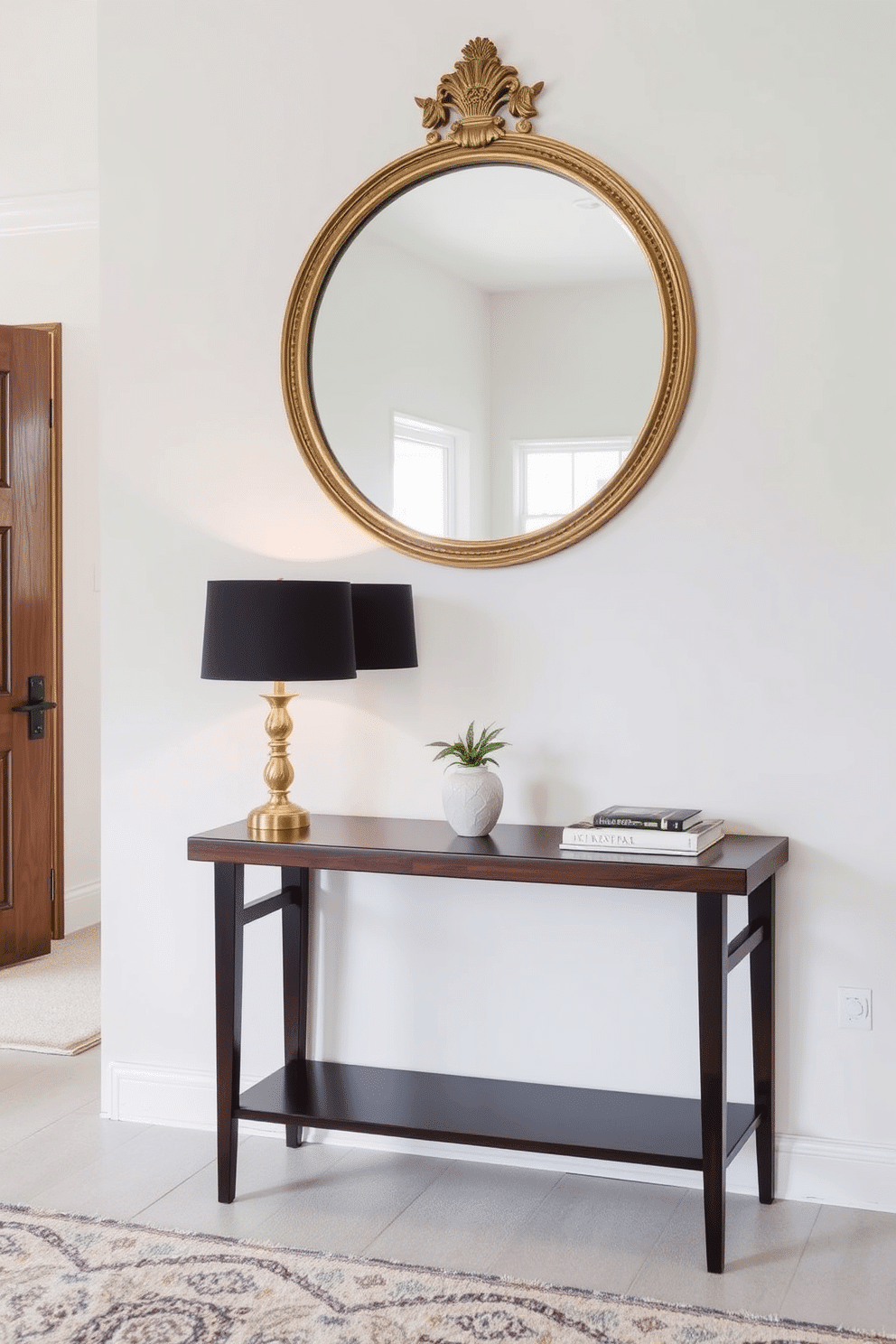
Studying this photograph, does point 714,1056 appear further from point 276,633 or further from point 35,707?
point 35,707

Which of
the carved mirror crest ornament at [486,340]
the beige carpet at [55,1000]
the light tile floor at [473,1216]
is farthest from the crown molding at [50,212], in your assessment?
the light tile floor at [473,1216]

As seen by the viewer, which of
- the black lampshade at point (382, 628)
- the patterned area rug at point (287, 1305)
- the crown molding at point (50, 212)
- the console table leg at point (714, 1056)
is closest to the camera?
the patterned area rug at point (287, 1305)

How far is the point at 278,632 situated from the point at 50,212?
3.14m

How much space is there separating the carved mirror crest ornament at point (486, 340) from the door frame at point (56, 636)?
228 centimetres

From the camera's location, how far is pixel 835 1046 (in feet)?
8.95

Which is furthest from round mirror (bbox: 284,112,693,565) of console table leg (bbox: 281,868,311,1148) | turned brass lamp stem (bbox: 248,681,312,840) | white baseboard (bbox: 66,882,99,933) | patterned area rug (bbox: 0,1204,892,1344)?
white baseboard (bbox: 66,882,99,933)

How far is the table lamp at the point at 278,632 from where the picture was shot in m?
2.65

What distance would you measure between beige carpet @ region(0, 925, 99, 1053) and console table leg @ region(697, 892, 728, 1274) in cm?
207

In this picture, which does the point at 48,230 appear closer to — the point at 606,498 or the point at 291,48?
the point at 291,48

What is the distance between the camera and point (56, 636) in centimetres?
505

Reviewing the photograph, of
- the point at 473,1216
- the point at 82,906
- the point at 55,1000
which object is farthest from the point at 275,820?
the point at 82,906

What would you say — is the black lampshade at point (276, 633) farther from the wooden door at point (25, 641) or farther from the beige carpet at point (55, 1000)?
the wooden door at point (25, 641)

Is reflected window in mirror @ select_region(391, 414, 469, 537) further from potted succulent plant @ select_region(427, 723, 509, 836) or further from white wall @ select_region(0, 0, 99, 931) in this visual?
white wall @ select_region(0, 0, 99, 931)

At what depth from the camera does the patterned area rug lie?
220 centimetres
